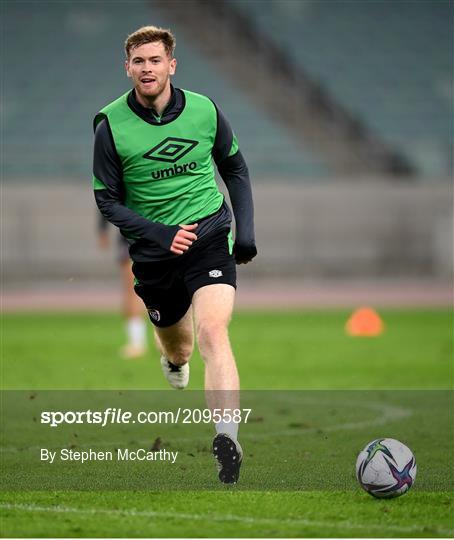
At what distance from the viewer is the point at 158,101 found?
673cm

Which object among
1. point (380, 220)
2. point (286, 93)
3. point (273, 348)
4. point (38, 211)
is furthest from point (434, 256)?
point (273, 348)

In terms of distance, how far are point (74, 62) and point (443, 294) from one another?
1317cm

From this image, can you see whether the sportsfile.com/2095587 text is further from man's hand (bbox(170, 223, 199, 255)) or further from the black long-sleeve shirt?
man's hand (bbox(170, 223, 199, 255))

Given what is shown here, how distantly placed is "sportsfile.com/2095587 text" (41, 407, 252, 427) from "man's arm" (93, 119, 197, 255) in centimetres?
273

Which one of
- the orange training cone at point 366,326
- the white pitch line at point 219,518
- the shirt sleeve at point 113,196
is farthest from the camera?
the orange training cone at point 366,326

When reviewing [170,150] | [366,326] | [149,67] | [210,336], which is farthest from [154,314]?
[366,326]

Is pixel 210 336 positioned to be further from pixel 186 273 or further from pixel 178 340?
pixel 178 340

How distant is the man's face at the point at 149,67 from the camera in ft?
Answer: 21.7

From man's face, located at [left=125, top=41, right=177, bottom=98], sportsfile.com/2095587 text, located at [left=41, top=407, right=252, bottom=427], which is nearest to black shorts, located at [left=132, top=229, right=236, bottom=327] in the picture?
man's face, located at [left=125, top=41, right=177, bottom=98]

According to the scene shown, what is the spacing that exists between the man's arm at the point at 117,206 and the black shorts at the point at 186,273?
0.80ft

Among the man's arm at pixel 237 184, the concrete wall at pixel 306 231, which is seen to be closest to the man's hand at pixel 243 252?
the man's arm at pixel 237 184

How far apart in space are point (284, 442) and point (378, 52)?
27.9 metres

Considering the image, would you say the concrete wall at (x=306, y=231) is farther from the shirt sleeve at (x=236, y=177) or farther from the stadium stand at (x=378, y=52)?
the shirt sleeve at (x=236, y=177)

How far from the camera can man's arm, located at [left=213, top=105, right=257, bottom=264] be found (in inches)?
274
